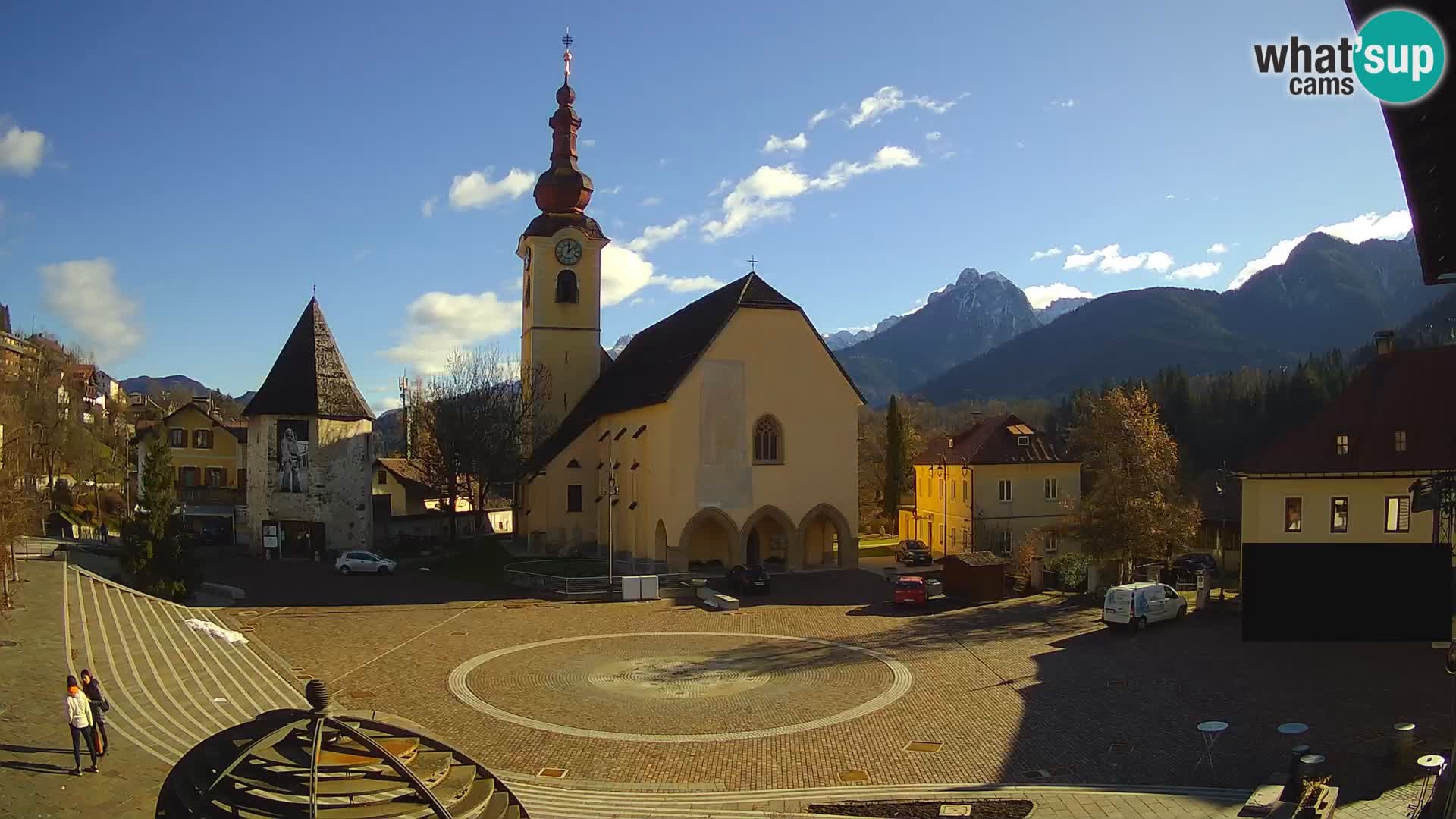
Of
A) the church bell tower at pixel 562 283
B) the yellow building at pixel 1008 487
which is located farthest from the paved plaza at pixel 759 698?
the church bell tower at pixel 562 283

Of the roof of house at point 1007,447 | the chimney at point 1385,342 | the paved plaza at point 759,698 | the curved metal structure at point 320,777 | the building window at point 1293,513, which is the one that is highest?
the chimney at point 1385,342

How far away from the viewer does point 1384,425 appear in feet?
93.8

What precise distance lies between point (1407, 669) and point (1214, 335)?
198139mm

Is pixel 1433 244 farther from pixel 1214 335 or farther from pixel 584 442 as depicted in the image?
pixel 1214 335

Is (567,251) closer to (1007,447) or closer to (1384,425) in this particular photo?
(1007,447)

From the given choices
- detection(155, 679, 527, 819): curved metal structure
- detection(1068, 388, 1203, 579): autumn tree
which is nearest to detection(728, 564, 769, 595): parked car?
detection(1068, 388, 1203, 579): autumn tree

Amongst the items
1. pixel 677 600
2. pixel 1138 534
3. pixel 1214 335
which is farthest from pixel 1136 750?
pixel 1214 335

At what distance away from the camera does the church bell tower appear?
54.6 metres

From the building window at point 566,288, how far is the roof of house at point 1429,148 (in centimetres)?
5136

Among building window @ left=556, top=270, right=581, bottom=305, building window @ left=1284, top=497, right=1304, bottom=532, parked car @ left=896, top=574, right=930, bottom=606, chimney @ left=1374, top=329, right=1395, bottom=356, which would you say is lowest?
parked car @ left=896, top=574, right=930, bottom=606

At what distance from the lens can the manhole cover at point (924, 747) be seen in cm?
1650

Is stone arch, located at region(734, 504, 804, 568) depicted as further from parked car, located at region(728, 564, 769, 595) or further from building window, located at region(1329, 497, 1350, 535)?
building window, located at region(1329, 497, 1350, 535)

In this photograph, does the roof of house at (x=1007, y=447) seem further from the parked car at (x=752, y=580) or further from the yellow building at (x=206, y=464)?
the yellow building at (x=206, y=464)

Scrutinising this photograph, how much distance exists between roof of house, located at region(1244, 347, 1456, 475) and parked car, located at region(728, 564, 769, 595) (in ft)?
53.7
